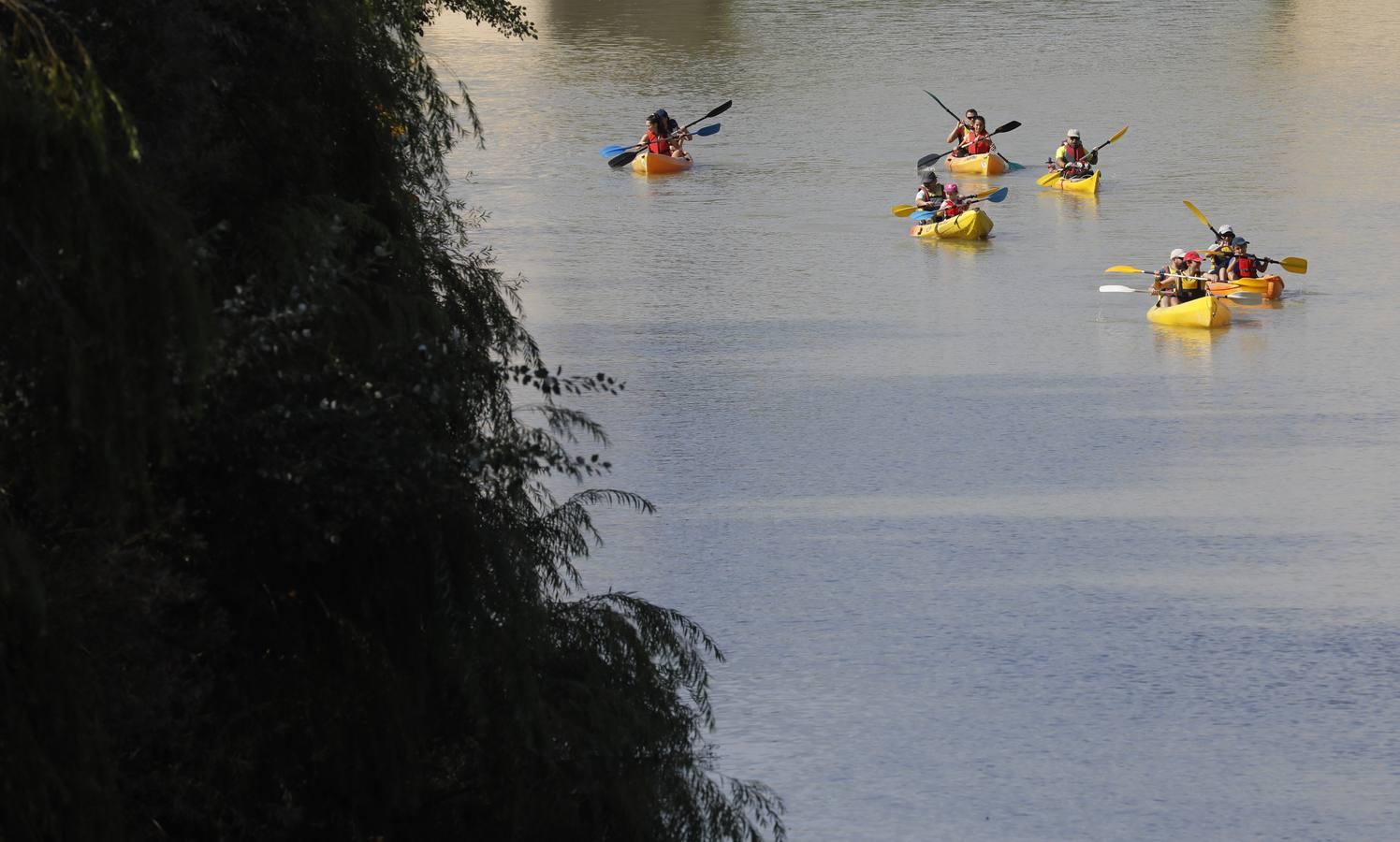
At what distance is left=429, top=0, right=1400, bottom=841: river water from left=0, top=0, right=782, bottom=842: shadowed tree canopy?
2506 mm

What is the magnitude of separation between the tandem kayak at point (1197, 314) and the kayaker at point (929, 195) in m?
5.47

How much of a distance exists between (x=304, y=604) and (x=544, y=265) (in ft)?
52.4

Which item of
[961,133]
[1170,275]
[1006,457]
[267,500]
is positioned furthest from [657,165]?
[267,500]

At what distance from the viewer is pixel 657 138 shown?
29078mm

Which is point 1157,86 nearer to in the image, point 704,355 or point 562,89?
point 562,89

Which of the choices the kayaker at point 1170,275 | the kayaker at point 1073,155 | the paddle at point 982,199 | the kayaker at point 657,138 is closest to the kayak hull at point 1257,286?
the kayaker at point 1170,275

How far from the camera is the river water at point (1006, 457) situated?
9.79m

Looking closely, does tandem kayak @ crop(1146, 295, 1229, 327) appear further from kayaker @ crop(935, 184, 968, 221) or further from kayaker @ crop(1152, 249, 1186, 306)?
kayaker @ crop(935, 184, 968, 221)

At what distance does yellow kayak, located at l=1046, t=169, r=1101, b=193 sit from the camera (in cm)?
2606

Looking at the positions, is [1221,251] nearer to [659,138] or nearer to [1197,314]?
[1197,314]

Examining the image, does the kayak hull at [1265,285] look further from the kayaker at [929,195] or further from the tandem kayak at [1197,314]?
the kayaker at [929,195]

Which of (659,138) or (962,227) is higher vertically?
(659,138)

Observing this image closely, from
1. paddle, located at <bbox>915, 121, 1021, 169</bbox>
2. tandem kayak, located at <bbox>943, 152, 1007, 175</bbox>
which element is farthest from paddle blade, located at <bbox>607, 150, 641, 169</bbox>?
tandem kayak, located at <bbox>943, 152, 1007, 175</bbox>

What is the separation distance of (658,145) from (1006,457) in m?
15.1
